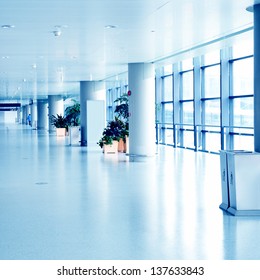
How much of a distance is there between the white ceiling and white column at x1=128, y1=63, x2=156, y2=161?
85 cm

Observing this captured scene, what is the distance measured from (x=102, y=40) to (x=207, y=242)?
8.38 meters

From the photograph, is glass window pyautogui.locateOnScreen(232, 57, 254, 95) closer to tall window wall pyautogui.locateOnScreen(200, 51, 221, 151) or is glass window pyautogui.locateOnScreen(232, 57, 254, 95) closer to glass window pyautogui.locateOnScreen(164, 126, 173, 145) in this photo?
tall window wall pyautogui.locateOnScreen(200, 51, 221, 151)

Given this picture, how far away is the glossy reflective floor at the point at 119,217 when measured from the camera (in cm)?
641

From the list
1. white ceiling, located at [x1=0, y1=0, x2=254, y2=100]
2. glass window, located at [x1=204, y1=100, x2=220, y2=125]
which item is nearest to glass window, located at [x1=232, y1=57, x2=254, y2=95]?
glass window, located at [x1=204, y1=100, x2=220, y2=125]

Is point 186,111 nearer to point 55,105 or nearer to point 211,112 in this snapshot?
point 211,112

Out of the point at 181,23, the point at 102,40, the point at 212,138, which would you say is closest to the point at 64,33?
the point at 102,40

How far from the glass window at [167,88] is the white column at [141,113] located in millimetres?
9750

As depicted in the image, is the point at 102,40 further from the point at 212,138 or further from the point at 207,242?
the point at 212,138

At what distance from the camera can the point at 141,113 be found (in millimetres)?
19234

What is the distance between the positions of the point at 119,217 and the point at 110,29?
5353mm

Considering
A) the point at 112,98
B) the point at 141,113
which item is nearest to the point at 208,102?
the point at 141,113

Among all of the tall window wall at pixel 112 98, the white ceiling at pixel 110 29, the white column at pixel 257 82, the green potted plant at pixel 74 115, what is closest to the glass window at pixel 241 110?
the white ceiling at pixel 110 29

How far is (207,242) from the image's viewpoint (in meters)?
6.75

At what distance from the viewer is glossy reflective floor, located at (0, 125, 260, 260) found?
21.0 ft
